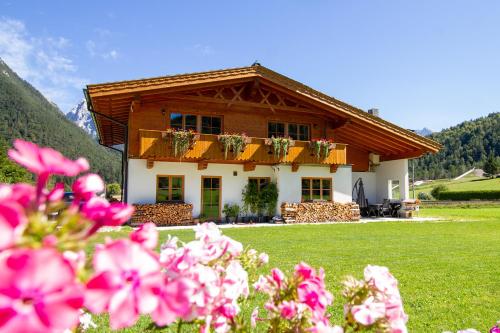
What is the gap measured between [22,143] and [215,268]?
0.62 m

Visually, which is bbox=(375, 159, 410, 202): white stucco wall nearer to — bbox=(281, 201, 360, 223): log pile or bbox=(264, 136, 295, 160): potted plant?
bbox=(281, 201, 360, 223): log pile

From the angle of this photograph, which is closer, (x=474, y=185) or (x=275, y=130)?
(x=275, y=130)

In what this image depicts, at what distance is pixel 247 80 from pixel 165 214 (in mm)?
6972

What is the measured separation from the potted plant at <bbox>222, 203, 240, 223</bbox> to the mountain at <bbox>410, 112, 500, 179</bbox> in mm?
92173

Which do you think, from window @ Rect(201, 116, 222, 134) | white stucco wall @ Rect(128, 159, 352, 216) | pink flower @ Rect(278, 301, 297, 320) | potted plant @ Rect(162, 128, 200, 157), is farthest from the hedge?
pink flower @ Rect(278, 301, 297, 320)

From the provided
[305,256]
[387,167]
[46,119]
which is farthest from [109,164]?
[305,256]

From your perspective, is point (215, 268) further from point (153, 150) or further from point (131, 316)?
point (153, 150)

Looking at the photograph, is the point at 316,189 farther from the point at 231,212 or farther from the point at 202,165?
the point at 202,165

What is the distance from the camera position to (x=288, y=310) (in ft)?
3.32

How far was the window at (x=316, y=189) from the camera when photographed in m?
19.2

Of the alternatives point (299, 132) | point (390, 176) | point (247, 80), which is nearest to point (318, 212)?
point (299, 132)

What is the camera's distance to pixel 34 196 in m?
0.58

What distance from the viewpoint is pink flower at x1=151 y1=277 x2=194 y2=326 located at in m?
0.58

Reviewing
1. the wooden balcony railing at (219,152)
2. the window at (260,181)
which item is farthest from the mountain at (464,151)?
the window at (260,181)
